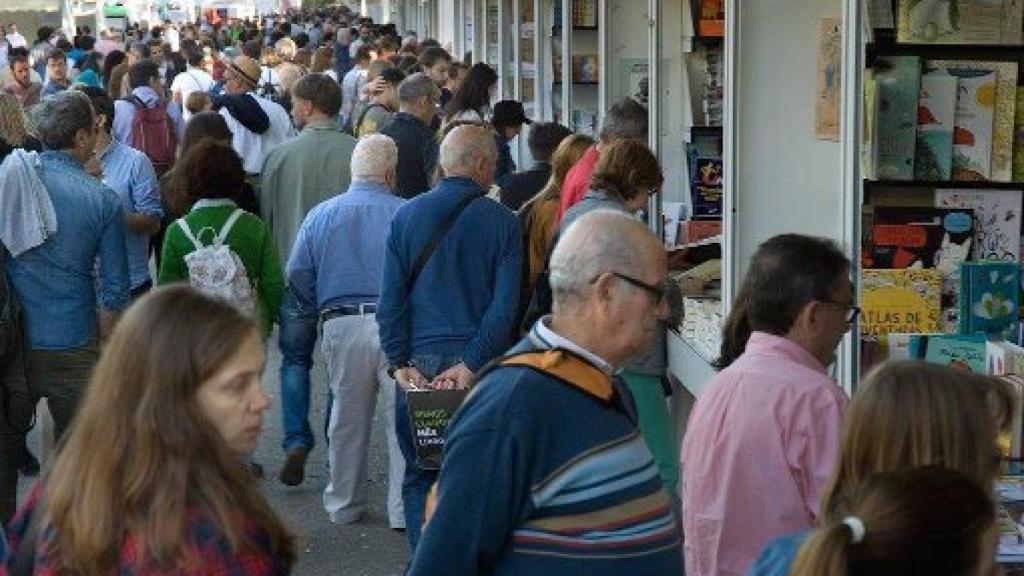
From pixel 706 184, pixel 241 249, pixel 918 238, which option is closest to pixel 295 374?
pixel 241 249

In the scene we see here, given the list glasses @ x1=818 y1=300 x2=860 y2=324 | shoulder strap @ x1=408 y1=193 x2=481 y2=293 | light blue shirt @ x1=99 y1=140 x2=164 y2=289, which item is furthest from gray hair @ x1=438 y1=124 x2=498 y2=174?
light blue shirt @ x1=99 y1=140 x2=164 y2=289

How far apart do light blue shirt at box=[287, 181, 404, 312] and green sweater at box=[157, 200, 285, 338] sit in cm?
21

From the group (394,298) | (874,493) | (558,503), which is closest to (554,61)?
(394,298)

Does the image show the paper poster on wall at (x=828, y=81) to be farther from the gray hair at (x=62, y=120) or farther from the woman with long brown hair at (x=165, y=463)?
the woman with long brown hair at (x=165, y=463)

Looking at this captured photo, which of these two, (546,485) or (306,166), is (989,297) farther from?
(306,166)

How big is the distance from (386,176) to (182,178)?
0.87 m

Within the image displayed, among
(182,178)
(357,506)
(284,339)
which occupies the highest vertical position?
(182,178)

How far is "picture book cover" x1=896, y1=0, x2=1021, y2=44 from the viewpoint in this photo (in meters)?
6.41

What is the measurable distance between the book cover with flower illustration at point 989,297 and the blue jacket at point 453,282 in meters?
1.70

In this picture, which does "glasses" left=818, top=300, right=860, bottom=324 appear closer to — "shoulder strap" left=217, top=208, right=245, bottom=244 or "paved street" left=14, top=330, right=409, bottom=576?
"paved street" left=14, top=330, right=409, bottom=576

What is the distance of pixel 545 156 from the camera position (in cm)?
967

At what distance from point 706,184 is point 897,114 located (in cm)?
364

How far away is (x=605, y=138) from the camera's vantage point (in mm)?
8688

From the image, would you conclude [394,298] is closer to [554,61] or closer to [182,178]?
[182,178]
